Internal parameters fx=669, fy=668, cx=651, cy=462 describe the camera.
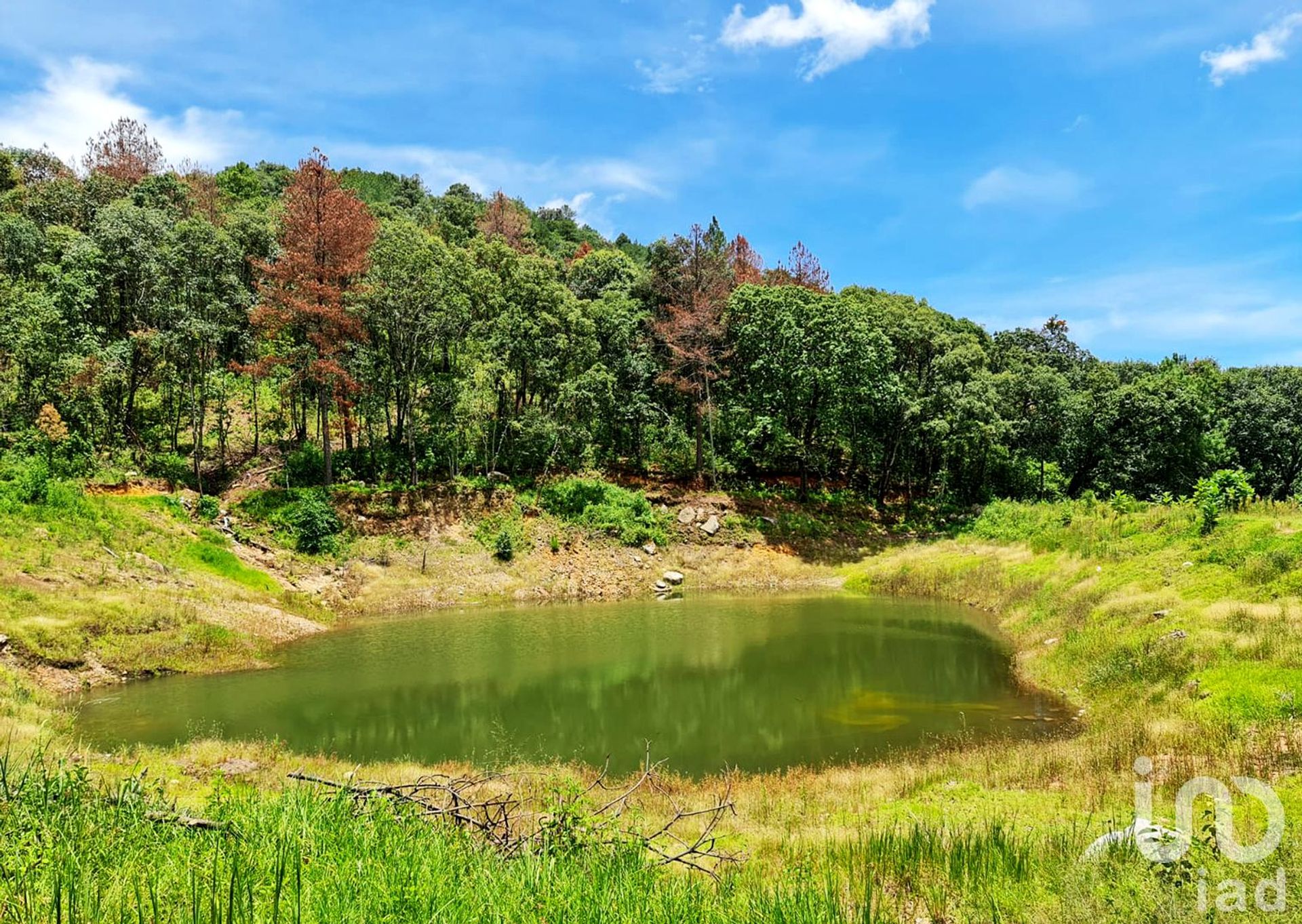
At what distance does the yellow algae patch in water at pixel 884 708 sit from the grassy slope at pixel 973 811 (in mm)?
2263

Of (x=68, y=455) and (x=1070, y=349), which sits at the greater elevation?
(x=1070, y=349)

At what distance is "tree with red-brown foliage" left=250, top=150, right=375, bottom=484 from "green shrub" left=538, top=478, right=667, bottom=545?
1193cm

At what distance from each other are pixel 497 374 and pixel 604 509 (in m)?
9.49

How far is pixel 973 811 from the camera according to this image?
8.62 metres

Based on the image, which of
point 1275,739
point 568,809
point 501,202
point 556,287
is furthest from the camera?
point 501,202

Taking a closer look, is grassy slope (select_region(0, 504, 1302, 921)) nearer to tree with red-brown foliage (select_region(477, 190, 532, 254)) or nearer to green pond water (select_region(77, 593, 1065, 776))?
green pond water (select_region(77, 593, 1065, 776))

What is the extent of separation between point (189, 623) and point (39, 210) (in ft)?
127

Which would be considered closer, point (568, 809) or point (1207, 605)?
point (568, 809)

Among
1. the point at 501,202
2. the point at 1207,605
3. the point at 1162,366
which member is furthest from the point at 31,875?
the point at 1162,366

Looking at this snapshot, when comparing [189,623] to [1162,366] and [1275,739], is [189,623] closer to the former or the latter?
[1275,739]

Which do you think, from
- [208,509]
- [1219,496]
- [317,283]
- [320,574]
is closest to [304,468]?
[208,509]

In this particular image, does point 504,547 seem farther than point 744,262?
No

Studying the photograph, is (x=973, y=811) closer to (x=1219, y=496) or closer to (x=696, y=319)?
(x=1219, y=496)

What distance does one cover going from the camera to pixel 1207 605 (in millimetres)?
15828
